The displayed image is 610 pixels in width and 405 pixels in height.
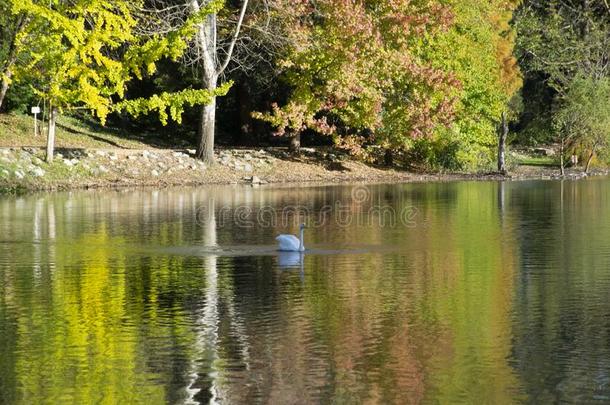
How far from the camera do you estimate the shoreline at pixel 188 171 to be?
40188mm

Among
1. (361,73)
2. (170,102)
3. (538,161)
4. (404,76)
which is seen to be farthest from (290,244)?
(538,161)

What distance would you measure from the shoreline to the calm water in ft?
30.7

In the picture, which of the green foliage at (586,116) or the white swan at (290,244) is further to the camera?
the green foliage at (586,116)

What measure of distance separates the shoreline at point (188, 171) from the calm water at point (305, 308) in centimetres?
935

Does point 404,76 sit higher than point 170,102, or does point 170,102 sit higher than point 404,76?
point 404,76

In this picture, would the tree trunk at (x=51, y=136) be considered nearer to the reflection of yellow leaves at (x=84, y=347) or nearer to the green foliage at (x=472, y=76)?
the green foliage at (x=472, y=76)

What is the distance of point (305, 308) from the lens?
55.3 feet

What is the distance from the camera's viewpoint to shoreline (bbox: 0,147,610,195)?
40188 mm

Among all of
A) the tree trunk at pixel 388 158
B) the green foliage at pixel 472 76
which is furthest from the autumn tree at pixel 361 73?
the green foliage at pixel 472 76

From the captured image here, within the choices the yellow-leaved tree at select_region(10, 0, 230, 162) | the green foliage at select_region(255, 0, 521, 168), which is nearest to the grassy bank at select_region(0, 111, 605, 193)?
the yellow-leaved tree at select_region(10, 0, 230, 162)

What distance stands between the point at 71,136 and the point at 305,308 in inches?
1242

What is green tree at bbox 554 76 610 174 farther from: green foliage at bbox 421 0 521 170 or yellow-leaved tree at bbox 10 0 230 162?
yellow-leaved tree at bbox 10 0 230 162

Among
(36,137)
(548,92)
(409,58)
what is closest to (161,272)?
(36,137)

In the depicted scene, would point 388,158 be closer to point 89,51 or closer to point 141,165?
point 141,165
